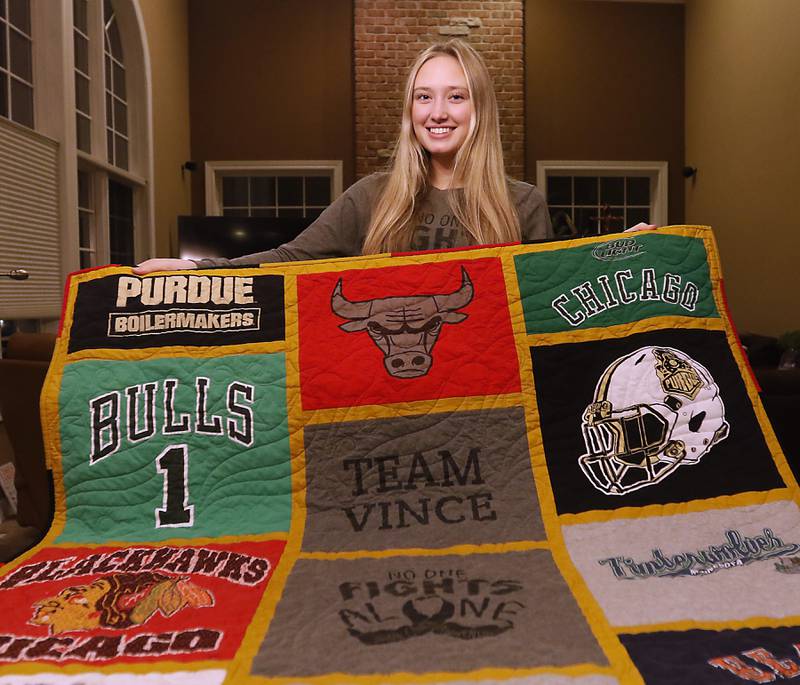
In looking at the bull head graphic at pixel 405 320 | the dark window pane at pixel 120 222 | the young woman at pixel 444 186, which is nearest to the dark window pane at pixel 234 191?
the dark window pane at pixel 120 222

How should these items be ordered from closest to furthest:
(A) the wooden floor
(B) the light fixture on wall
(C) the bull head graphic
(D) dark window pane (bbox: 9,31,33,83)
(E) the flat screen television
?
(A) the wooden floor, (C) the bull head graphic, (D) dark window pane (bbox: 9,31,33,83), (E) the flat screen television, (B) the light fixture on wall

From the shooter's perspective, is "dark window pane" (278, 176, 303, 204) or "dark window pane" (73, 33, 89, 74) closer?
"dark window pane" (73, 33, 89, 74)

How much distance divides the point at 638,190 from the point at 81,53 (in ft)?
16.1

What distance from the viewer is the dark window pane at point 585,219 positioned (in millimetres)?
6402

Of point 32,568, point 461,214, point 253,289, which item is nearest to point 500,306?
point 461,214

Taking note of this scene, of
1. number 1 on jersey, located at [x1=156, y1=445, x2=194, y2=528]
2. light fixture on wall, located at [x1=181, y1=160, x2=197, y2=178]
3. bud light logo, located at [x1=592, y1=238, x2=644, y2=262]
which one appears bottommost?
number 1 on jersey, located at [x1=156, y1=445, x2=194, y2=528]

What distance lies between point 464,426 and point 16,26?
3.28 meters

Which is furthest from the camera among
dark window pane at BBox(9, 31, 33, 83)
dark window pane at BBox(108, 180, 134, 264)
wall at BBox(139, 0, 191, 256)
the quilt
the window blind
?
wall at BBox(139, 0, 191, 256)

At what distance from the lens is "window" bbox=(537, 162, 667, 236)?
6184mm

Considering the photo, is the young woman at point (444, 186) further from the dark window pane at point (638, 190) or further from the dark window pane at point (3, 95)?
the dark window pane at point (638, 190)

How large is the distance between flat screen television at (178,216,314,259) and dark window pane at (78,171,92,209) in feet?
3.23

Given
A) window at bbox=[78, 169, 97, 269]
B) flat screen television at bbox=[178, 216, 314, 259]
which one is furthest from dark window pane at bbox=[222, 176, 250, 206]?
window at bbox=[78, 169, 97, 269]

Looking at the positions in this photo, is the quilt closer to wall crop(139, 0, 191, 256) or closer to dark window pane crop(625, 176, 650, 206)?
wall crop(139, 0, 191, 256)

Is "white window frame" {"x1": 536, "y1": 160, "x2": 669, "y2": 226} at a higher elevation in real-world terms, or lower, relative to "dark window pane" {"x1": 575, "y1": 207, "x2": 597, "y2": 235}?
higher
